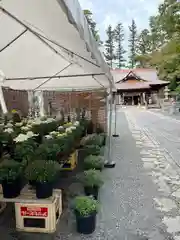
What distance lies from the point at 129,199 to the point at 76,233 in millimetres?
1039

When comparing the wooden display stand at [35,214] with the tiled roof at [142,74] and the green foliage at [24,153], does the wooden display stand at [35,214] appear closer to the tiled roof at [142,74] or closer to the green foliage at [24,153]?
the green foliage at [24,153]

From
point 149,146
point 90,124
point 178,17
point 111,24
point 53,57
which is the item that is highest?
point 111,24

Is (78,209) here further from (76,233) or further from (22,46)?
(22,46)

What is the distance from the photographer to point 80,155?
570 centimetres

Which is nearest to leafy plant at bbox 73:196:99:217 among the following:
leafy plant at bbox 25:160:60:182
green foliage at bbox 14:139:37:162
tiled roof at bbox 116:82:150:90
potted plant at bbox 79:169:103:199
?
leafy plant at bbox 25:160:60:182

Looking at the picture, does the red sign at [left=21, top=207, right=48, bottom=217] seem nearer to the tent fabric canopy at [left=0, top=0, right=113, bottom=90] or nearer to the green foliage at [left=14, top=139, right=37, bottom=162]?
the green foliage at [left=14, top=139, right=37, bottom=162]

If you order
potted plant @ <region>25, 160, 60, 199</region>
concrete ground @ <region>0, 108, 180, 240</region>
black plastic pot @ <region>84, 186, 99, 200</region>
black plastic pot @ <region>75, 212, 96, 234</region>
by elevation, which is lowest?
concrete ground @ <region>0, 108, 180, 240</region>

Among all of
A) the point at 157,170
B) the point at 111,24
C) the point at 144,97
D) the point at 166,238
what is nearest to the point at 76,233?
the point at 166,238

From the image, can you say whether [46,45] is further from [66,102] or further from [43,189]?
[66,102]

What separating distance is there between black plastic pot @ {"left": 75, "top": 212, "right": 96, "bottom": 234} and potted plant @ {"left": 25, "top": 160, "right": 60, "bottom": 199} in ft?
1.29

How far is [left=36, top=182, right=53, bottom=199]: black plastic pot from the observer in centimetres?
253

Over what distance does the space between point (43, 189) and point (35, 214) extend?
0.28m

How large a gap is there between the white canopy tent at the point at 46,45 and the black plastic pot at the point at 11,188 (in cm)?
146

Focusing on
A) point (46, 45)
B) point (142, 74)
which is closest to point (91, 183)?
point (46, 45)
